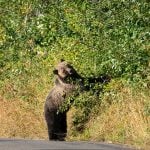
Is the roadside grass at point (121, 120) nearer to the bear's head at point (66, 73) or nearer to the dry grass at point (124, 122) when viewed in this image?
the dry grass at point (124, 122)

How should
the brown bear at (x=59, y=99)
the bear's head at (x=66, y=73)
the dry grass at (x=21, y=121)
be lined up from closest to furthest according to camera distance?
the brown bear at (x=59, y=99) → the bear's head at (x=66, y=73) → the dry grass at (x=21, y=121)

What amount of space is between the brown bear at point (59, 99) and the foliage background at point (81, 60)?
12.4 inches

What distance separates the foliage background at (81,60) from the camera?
46.0 feet

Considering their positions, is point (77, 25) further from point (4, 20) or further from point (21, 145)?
point (21, 145)

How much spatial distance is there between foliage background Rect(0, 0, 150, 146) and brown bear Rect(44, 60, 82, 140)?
32 cm

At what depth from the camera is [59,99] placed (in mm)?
15039

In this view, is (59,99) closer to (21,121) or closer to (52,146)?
(21,121)

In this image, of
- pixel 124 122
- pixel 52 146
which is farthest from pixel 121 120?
pixel 52 146

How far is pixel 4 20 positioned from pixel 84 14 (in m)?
4.34

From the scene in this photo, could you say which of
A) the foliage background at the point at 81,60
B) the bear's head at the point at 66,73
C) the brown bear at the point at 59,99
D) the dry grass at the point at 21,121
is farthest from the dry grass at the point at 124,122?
the dry grass at the point at 21,121

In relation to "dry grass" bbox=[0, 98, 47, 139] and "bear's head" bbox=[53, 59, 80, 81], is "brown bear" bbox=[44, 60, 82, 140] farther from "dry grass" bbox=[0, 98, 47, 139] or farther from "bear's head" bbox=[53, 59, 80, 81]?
"dry grass" bbox=[0, 98, 47, 139]

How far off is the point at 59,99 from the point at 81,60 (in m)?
2.03

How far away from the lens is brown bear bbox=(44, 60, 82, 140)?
14781 millimetres

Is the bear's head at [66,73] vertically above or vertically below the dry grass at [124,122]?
above
